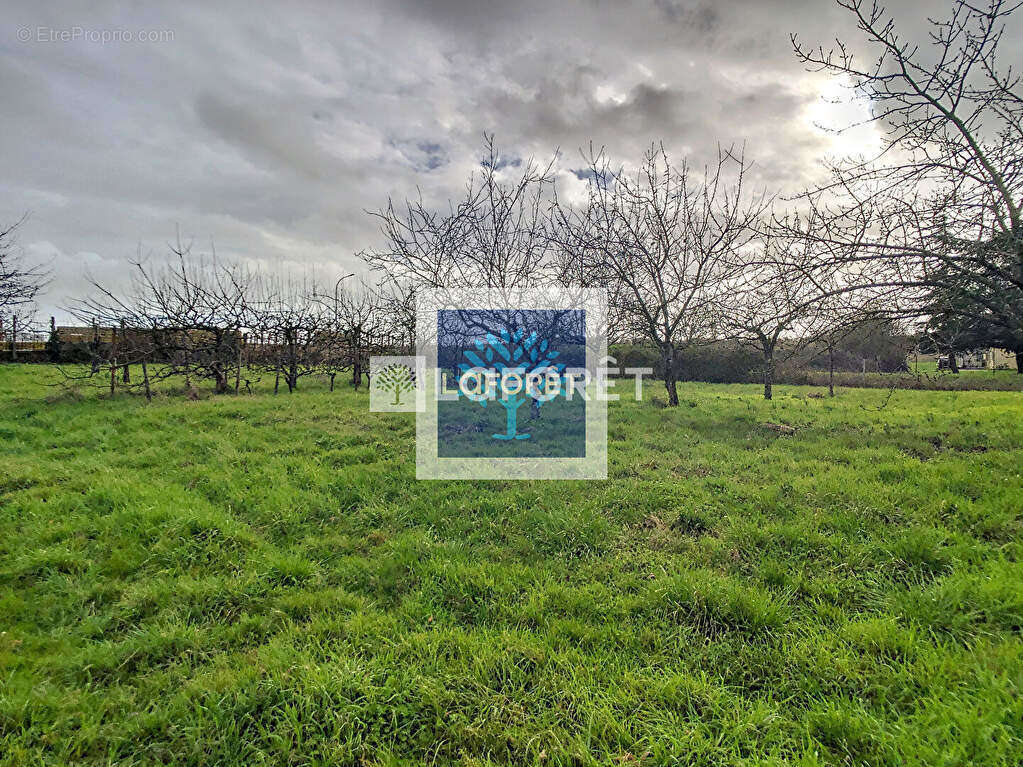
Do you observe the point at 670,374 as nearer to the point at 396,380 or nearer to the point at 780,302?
the point at 780,302

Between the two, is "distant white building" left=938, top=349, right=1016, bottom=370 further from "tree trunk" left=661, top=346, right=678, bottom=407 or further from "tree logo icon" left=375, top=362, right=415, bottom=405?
"tree logo icon" left=375, top=362, right=415, bottom=405

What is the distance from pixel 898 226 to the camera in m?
5.20

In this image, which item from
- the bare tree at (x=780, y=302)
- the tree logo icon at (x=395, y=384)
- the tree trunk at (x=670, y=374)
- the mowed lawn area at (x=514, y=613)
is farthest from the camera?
the tree logo icon at (x=395, y=384)

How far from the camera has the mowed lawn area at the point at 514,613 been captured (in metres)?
1.93

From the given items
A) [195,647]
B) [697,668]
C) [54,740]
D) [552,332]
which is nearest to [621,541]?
[697,668]

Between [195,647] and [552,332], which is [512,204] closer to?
[552,332]

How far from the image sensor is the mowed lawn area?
1930mm

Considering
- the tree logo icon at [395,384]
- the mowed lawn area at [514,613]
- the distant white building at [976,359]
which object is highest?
the distant white building at [976,359]

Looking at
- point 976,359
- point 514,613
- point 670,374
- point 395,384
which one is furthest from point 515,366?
point 976,359

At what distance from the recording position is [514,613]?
2.84m

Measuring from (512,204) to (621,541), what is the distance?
845cm

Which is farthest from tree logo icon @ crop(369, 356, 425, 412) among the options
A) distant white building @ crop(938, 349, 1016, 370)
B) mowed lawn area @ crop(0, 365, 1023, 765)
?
distant white building @ crop(938, 349, 1016, 370)

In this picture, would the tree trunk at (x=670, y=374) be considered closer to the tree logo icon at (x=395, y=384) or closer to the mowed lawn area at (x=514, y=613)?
the mowed lawn area at (x=514, y=613)

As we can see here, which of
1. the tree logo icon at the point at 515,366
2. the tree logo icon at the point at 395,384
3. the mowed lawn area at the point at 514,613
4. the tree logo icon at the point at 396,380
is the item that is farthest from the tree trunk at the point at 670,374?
the tree logo icon at the point at 396,380
